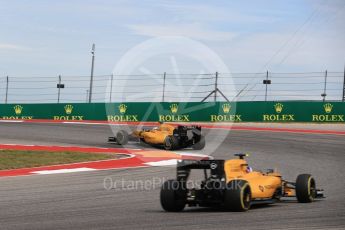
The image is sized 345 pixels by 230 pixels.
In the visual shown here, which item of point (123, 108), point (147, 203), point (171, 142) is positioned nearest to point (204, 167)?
point (147, 203)

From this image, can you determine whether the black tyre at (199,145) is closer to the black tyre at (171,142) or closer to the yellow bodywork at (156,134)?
the black tyre at (171,142)

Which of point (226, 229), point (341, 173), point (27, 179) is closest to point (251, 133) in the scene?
point (341, 173)

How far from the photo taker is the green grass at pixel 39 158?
19.2m

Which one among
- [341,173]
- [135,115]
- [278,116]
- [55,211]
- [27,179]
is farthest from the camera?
[135,115]

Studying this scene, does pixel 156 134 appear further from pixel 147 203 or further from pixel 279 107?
pixel 279 107

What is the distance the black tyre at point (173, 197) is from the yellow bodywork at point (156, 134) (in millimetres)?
12760

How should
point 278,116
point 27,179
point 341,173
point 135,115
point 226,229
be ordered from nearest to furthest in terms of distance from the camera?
1. point 226,229
2. point 27,179
3. point 341,173
4. point 278,116
5. point 135,115

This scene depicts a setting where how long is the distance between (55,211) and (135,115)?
27942 millimetres

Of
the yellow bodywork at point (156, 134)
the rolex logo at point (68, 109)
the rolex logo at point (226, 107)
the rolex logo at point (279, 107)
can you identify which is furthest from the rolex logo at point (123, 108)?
the yellow bodywork at point (156, 134)

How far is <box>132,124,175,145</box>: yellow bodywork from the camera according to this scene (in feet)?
80.4

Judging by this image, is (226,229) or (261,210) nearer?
(226,229)

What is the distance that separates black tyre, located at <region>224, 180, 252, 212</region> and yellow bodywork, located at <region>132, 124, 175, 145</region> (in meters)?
13.1

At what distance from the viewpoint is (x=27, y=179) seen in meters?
16.1

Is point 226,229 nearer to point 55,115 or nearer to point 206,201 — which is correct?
point 206,201
